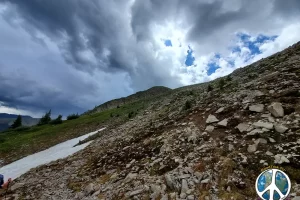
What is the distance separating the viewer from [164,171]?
12.7 metres

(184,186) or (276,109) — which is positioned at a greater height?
(276,109)

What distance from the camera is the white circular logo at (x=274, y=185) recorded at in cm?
577

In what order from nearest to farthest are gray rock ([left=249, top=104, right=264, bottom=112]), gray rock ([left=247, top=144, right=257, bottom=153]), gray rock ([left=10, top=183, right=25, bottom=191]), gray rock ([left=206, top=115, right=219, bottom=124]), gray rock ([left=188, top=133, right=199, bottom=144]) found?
gray rock ([left=247, top=144, right=257, bottom=153]) → gray rock ([left=188, top=133, right=199, bottom=144]) → gray rock ([left=249, top=104, right=264, bottom=112]) → gray rock ([left=206, top=115, right=219, bottom=124]) → gray rock ([left=10, top=183, right=25, bottom=191])

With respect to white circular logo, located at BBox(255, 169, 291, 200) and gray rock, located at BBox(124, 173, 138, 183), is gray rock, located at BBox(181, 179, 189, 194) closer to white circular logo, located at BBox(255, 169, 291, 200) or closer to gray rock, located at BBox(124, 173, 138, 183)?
gray rock, located at BBox(124, 173, 138, 183)

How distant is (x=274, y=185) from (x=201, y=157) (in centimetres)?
658

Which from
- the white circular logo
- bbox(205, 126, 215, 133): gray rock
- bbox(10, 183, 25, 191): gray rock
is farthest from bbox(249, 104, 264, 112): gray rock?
bbox(10, 183, 25, 191): gray rock

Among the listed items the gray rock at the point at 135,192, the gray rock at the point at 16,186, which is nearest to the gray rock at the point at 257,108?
the gray rock at the point at 135,192

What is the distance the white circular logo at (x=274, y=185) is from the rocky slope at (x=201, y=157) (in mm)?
3340

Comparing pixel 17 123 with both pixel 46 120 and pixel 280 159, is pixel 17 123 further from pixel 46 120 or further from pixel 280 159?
pixel 280 159

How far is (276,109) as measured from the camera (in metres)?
13.6

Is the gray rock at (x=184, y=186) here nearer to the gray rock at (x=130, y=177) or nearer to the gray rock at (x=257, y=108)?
the gray rock at (x=130, y=177)

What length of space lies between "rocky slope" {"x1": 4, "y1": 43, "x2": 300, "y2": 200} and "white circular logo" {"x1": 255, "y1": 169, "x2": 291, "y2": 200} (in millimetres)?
3340

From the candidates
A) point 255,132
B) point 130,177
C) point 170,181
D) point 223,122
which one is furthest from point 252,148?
point 130,177

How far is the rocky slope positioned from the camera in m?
10.4
